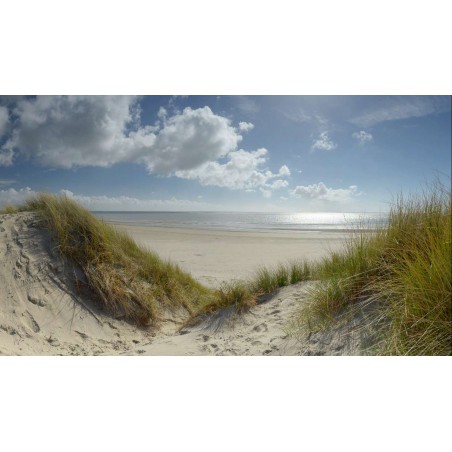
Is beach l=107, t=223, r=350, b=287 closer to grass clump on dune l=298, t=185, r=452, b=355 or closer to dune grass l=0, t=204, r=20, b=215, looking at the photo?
dune grass l=0, t=204, r=20, b=215

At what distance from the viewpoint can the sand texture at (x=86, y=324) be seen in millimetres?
2588

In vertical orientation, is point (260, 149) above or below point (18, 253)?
above

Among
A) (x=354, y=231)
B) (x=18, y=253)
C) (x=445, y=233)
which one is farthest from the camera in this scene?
(x=18, y=253)

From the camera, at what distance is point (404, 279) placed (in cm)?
213

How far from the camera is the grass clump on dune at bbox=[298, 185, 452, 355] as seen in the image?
1899 mm

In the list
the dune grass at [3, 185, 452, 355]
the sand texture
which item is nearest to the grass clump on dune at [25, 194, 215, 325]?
the dune grass at [3, 185, 452, 355]

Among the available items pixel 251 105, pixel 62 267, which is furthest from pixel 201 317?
pixel 251 105

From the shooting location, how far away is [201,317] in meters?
3.52

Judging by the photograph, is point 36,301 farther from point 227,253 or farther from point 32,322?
point 227,253

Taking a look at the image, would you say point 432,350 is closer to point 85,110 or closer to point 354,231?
point 354,231

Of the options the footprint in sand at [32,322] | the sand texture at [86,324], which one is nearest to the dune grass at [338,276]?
the sand texture at [86,324]

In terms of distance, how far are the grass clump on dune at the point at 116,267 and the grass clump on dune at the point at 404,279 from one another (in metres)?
1.62

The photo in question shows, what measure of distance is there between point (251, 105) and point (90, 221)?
8.13ft

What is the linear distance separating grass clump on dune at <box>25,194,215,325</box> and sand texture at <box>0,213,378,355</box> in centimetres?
14
